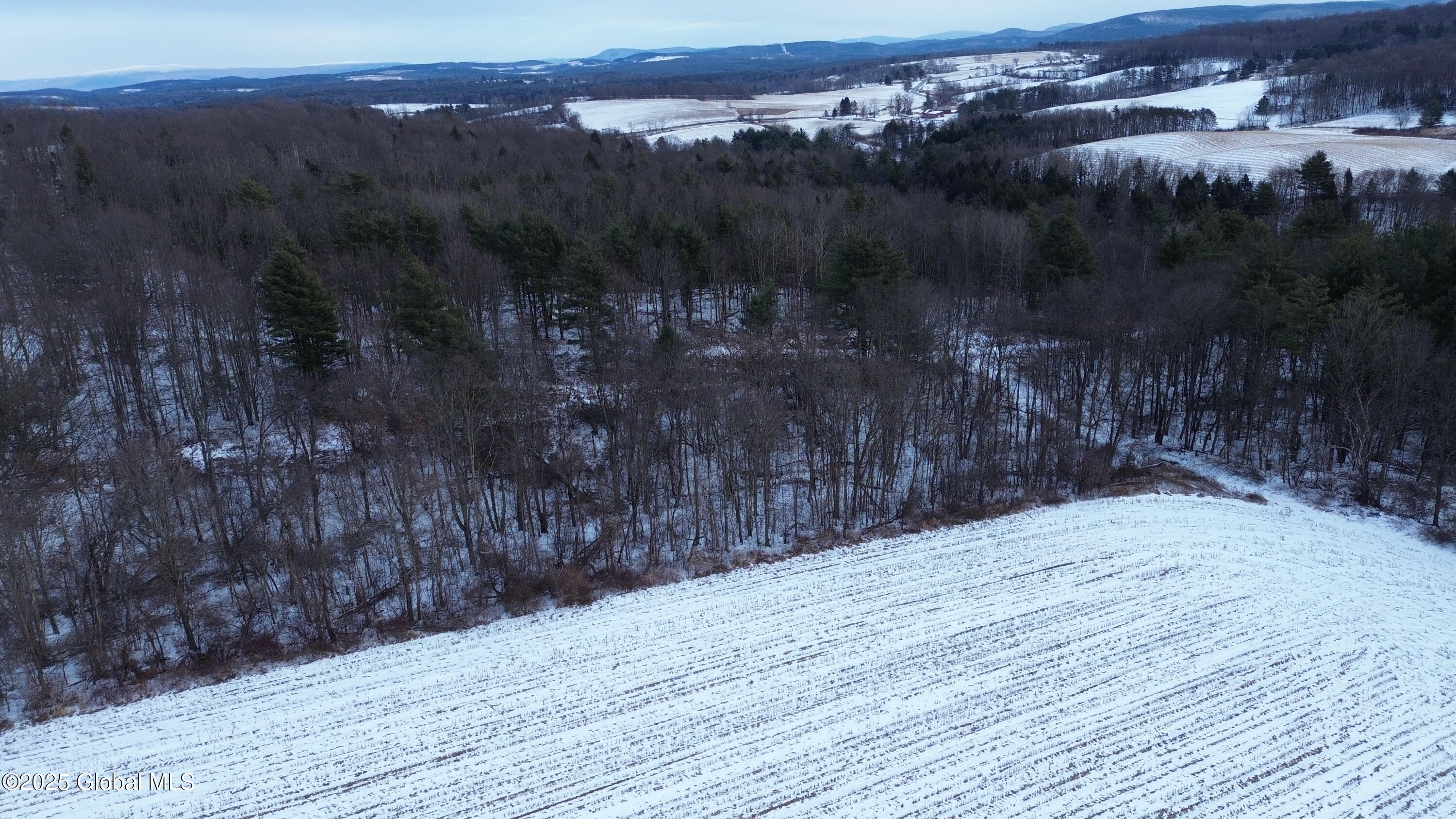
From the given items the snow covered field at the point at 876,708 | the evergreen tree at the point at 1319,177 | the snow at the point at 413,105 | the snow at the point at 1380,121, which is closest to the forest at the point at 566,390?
the snow covered field at the point at 876,708

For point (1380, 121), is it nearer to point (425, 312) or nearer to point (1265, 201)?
point (1265, 201)

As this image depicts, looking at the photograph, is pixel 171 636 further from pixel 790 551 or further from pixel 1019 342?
pixel 1019 342

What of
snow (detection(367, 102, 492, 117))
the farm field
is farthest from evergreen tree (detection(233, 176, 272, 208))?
snow (detection(367, 102, 492, 117))

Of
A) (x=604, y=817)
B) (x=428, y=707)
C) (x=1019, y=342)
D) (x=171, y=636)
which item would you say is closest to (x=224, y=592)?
(x=171, y=636)

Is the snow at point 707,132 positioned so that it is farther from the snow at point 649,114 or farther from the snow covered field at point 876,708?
the snow covered field at point 876,708
